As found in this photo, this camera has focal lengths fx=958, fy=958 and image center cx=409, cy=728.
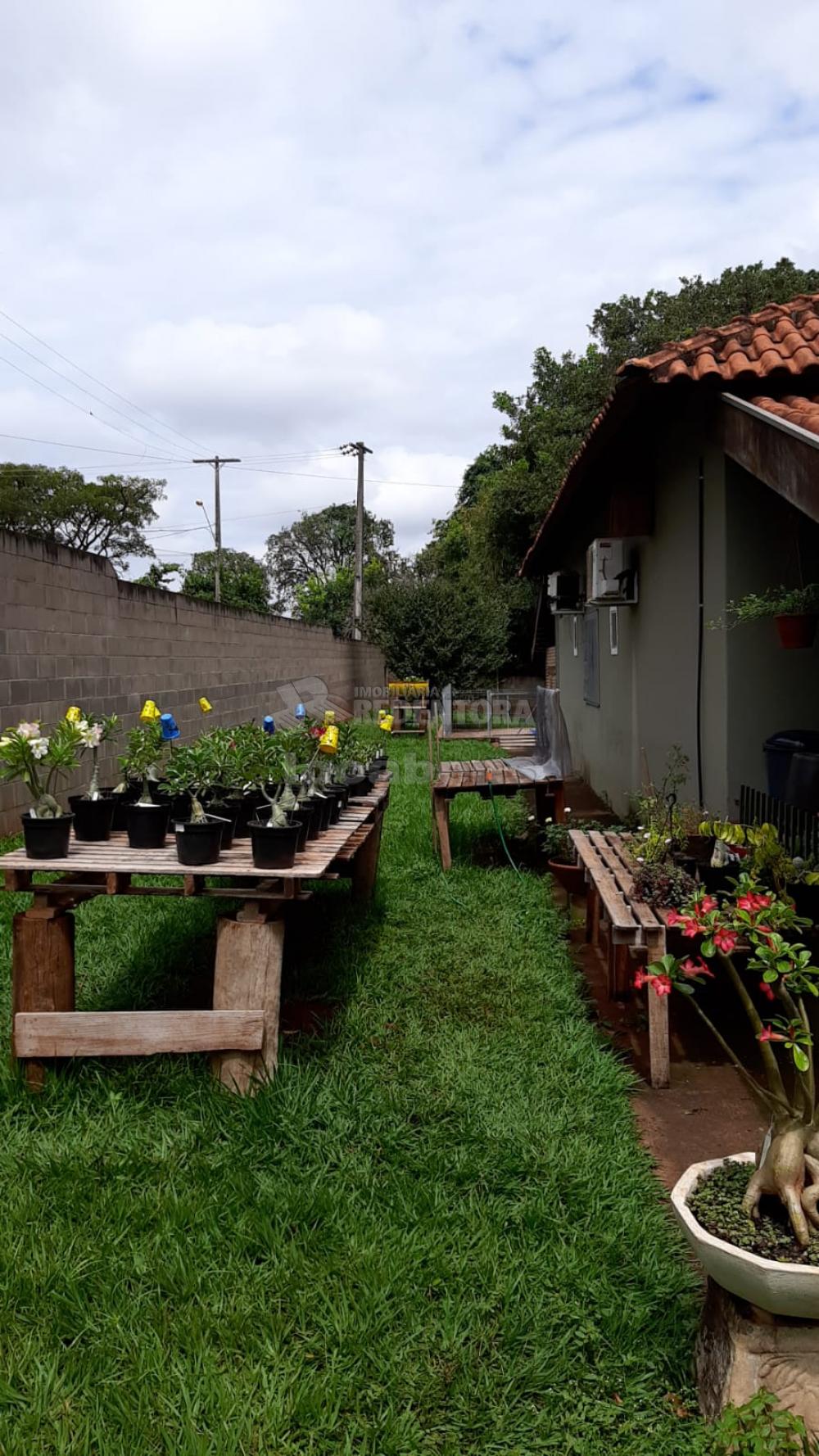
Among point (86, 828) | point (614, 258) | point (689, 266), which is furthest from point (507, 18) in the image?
point (689, 266)

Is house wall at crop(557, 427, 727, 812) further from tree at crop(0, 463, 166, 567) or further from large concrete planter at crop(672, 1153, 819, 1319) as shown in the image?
tree at crop(0, 463, 166, 567)

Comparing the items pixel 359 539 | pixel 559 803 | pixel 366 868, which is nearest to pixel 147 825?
pixel 366 868

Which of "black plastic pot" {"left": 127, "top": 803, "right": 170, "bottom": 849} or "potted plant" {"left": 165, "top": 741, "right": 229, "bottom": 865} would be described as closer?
"potted plant" {"left": 165, "top": 741, "right": 229, "bottom": 865}

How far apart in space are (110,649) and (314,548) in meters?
48.6

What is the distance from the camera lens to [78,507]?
36.2 metres

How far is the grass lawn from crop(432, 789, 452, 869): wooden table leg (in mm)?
2613

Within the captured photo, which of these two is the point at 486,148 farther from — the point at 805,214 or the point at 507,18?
the point at 805,214

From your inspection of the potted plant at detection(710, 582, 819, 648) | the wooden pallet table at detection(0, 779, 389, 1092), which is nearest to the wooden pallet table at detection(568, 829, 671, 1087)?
the wooden pallet table at detection(0, 779, 389, 1092)

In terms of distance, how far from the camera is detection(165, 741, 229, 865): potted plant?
312 cm

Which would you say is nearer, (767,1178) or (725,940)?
(767,1178)

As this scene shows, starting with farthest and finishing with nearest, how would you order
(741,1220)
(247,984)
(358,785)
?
(358,785) < (247,984) < (741,1220)

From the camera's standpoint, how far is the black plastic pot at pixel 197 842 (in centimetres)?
312

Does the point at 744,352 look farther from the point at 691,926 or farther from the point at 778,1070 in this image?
the point at 778,1070

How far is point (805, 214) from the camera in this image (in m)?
11.2
